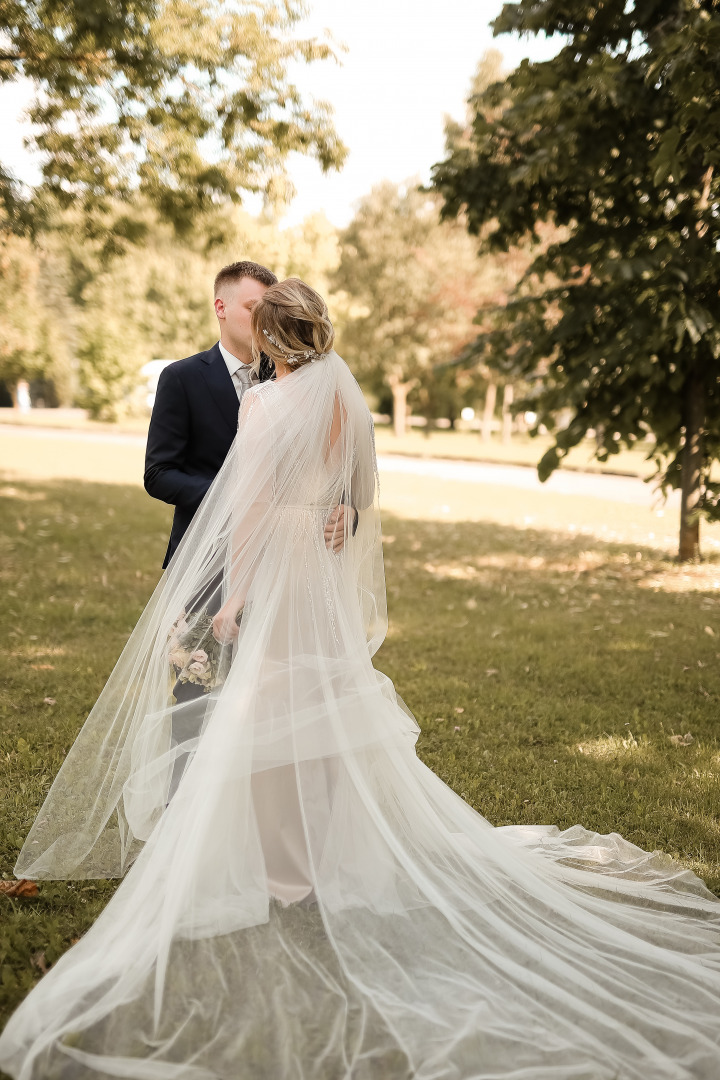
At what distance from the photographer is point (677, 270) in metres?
8.27

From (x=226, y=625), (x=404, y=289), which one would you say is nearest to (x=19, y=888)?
(x=226, y=625)

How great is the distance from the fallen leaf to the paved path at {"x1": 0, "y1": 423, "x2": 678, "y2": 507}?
13.5m

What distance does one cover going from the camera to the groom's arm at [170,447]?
393 cm

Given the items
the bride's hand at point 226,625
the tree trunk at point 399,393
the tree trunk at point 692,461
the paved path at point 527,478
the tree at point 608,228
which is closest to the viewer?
the bride's hand at point 226,625

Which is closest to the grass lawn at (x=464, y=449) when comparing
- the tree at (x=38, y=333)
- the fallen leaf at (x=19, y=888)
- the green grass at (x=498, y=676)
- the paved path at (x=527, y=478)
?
the paved path at (x=527, y=478)

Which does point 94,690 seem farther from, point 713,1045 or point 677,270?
point 677,270

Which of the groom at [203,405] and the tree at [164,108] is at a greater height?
the tree at [164,108]

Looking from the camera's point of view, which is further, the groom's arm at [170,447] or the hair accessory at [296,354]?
the groom's arm at [170,447]

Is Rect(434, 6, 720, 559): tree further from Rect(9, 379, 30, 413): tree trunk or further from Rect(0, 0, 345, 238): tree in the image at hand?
Rect(9, 379, 30, 413): tree trunk

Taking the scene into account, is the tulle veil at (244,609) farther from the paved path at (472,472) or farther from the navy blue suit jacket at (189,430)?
the paved path at (472,472)

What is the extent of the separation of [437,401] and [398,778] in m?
53.0

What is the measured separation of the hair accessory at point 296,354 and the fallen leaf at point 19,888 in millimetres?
2341

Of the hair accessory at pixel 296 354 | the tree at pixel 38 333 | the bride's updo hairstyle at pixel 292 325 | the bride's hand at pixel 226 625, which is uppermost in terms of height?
the tree at pixel 38 333

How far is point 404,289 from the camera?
1458 inches
